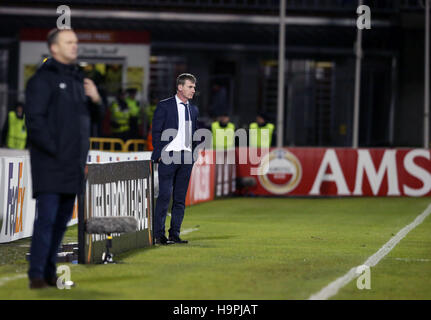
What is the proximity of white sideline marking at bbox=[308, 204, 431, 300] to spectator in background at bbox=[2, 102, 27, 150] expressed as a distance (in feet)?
44.9

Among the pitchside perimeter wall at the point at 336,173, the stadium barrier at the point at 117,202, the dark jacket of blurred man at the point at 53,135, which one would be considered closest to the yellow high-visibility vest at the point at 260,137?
the pitchside perimeter wall at the point at 336,173

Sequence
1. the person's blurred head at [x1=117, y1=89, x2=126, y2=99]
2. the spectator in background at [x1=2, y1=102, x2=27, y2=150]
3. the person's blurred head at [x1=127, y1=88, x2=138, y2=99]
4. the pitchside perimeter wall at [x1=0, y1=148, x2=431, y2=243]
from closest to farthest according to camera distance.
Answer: the pitchside perimeter wall at [x1=0, y1=148, x2=431, y2=243] < the person's blurred head at [x1=117, y1=89, x2=126, y2=99] < the person's blurred head at [x1=127, y1=88, x2=138, y2=99] < the spectator in background at [x1=2, y1=102, x2=27, y2=150]

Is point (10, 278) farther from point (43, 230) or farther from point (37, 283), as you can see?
point (43, 230)

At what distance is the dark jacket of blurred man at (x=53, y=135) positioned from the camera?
8156 millimetres

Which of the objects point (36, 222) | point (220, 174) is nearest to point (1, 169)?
point (36, 222)

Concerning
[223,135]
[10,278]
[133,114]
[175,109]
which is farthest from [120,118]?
[10,278]

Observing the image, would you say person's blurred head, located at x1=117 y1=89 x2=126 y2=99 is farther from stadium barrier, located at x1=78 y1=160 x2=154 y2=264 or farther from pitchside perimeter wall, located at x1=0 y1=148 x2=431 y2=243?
stadium barrier, located at x1=78 y1=160 x2=154 y2=264

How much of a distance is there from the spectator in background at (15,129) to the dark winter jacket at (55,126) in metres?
19.7

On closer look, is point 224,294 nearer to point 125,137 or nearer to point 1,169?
point 1,169

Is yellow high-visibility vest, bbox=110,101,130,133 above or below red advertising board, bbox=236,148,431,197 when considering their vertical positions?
above

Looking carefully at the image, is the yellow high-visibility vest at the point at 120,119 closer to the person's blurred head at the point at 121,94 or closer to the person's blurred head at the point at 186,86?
the person's blurred head at the point at 121,94

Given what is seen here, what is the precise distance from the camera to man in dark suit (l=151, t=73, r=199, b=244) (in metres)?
12.2

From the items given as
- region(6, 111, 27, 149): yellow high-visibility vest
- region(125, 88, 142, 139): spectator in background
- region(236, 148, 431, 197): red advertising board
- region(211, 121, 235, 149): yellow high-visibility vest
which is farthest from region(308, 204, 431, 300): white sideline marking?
region(6, 111, 27, 149): yellow high-visibility vest

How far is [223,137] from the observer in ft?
81.2
